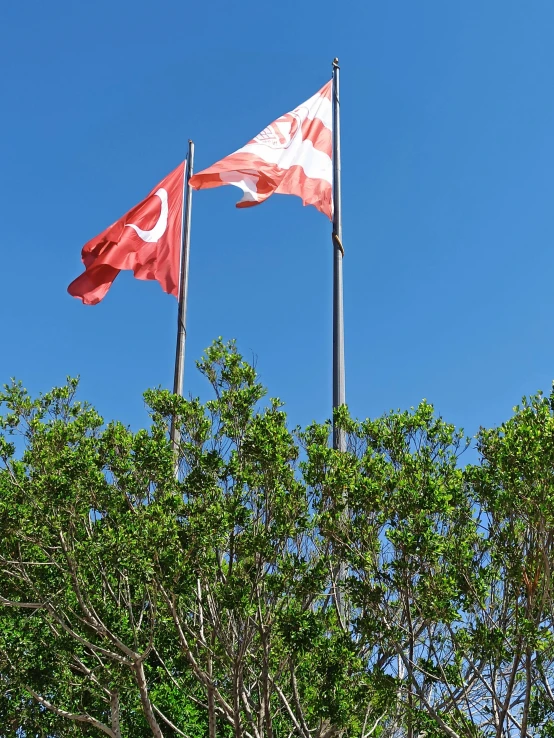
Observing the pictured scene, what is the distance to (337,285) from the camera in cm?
1451

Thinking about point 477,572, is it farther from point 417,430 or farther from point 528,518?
point 417,430

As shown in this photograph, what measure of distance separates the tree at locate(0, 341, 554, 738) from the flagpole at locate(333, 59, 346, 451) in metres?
1.54

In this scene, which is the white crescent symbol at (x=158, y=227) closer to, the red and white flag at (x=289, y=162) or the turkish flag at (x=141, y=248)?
the turkish flag at (x=141, y=248)

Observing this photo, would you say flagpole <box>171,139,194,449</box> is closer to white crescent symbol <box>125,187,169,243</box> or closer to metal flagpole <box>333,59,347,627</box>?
white crescent symbol <box>125,187,169,243</box>

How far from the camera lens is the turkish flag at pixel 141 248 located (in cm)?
1641

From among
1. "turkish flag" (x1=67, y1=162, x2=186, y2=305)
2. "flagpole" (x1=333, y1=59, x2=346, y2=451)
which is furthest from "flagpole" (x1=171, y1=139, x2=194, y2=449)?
"flagpole" (x1=333, y1=59, x2=346, y2=451)

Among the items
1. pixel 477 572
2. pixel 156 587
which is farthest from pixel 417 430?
pixel 156 587

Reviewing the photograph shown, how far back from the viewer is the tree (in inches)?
370

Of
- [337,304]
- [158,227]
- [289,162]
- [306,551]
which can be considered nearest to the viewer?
[306,551]

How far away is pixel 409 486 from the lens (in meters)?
9.77

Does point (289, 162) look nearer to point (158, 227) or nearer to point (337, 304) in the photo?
→ point (337, 304)

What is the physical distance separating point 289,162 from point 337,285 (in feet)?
8.56

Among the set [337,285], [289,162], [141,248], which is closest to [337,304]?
[337,285]

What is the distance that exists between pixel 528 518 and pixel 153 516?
15.7ft
